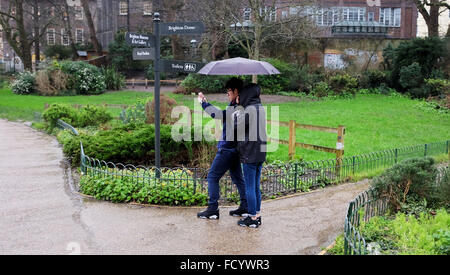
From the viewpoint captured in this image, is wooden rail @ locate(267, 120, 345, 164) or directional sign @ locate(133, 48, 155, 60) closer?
directional sign @ locate(133, 48, 155, 60)

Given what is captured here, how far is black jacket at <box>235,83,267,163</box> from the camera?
18.8ft

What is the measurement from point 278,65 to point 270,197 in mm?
18324

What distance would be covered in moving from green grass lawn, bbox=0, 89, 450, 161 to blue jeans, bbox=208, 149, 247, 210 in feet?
11.5

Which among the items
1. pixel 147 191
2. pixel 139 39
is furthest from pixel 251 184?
pixel 139 39

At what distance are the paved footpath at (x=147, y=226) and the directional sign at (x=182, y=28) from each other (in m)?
2.69

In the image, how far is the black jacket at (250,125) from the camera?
5719 mm

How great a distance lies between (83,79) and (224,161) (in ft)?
75.2

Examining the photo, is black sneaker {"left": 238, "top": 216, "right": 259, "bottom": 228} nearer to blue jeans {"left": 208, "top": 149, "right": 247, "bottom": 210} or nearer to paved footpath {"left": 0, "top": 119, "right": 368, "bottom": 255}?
paved footpath {"left": 0, "top": 119, "right": 368, "bottom": 255}

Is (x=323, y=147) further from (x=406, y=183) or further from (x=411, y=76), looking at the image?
(x=411, y=76)

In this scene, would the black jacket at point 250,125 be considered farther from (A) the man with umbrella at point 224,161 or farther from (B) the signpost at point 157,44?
(B) the signpost at point 157,44

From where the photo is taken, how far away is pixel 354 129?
558 inches

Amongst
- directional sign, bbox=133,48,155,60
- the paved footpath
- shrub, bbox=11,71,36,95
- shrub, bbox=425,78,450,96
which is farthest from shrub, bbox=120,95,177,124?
shrub, bbox=11,71,36,95
